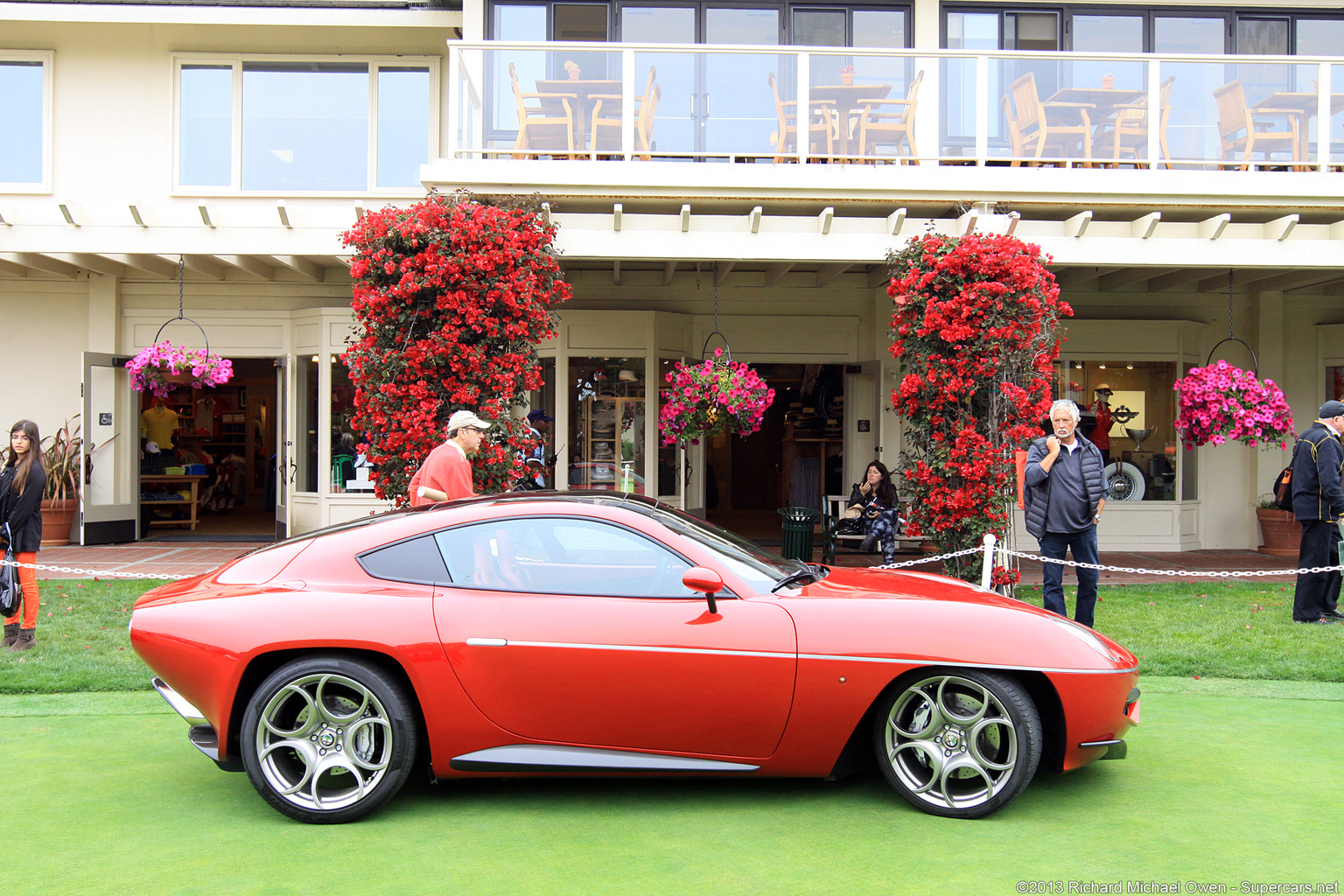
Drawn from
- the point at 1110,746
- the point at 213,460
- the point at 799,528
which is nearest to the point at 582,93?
the point at 799,528

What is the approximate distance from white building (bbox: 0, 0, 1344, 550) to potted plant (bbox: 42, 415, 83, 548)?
274mm

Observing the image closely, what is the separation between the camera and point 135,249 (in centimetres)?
998

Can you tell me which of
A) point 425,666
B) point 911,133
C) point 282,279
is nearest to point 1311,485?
point 911,133

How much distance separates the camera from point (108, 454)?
39.1ft

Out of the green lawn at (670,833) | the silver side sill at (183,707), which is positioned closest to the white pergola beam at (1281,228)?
the green lawn at (670,833)

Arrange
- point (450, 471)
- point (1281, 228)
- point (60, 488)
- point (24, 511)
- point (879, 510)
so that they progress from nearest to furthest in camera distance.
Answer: point (450, 471) < point (24, 511) < point (1281, 228) < point (879, 510) < point (60, 488)

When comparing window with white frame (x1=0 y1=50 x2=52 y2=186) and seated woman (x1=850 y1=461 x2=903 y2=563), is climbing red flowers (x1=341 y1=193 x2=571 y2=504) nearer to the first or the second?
seated woman (x1=850 y1=461 x2=903 y2=563)

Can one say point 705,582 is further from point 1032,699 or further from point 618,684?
point 1032,699

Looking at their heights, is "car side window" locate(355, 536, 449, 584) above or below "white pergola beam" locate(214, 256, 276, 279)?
below

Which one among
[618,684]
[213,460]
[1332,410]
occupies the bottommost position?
[618,684]

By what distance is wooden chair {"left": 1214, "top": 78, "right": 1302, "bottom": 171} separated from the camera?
972cm

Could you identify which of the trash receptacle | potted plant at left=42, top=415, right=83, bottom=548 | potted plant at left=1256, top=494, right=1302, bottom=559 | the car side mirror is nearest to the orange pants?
the car side mirror

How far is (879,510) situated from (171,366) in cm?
812

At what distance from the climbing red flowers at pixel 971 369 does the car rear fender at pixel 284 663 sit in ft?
18.5
